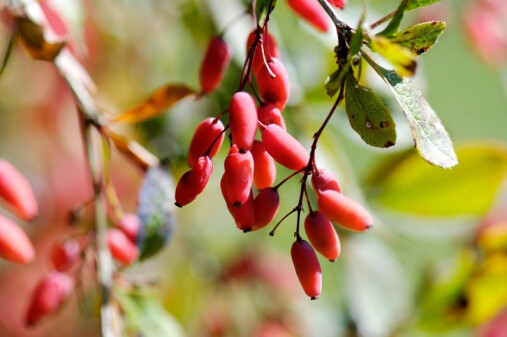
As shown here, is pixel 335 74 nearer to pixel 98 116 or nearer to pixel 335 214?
pixel 335 214

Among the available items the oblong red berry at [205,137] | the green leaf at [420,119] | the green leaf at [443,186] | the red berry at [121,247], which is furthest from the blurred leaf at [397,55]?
the green leaf at [443,186]

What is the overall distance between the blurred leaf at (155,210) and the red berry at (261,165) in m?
0.23

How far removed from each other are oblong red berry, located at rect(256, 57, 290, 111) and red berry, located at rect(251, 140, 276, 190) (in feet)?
0.11

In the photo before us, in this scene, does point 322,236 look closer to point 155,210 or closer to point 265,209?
point 265,209

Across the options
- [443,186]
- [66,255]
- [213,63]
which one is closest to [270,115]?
[213,63]

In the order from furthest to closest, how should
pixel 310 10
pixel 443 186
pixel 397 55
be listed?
pixel 443 186 < pixel 310 10 < pixel 397 55

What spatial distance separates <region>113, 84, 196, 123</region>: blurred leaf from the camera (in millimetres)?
861

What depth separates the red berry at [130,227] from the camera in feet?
2.93

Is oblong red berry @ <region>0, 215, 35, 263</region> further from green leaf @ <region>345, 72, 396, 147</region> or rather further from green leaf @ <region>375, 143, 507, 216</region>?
green leaf @ <region>375, 143, 507, 216</region>

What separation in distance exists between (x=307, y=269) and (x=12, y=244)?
30 cm

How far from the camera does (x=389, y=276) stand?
154cm


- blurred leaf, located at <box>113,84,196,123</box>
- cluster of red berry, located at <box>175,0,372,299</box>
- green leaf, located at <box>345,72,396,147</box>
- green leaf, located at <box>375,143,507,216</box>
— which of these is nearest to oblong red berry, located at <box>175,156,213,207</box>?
cluster of red berry, located at <box>175,0,372,299</box>

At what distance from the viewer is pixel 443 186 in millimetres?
1301

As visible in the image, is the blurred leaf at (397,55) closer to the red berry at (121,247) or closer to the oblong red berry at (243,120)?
the oblong red berry at (243,120)
